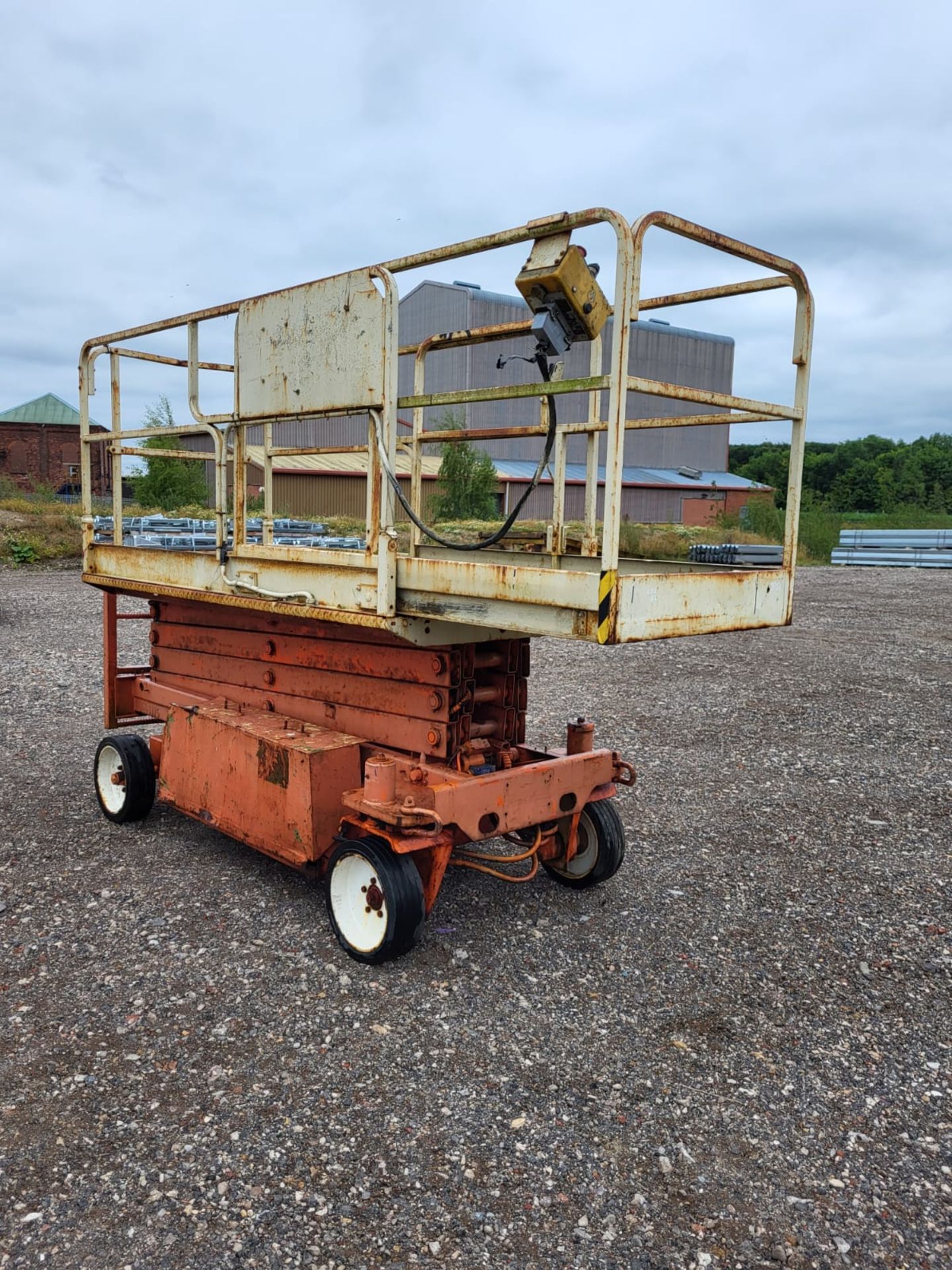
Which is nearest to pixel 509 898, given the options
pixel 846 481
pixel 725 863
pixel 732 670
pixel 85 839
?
pixel 725 863

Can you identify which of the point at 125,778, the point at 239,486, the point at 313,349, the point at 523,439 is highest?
the point at 523,439

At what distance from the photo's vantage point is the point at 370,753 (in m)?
4.31

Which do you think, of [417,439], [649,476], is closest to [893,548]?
[649,476]

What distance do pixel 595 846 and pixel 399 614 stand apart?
1658 millimetres

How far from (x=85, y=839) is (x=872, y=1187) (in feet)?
13.8

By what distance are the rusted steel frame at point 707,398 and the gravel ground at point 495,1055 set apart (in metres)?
2.29

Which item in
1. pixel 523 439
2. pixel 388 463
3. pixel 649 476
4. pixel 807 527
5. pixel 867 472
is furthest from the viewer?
pixel 867 472

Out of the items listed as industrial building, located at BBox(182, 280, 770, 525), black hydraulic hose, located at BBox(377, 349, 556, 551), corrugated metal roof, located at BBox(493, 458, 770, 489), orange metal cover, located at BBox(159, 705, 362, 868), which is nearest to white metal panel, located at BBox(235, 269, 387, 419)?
black hydraulic hose, located at BBox(377, 349, 556, 551)

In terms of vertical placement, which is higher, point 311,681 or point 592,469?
point 592,469

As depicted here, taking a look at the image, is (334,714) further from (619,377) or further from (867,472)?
(867,472)

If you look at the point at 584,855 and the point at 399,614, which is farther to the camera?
the point at 584,855

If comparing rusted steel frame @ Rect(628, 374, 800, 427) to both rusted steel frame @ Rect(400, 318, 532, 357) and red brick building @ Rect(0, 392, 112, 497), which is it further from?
red brick building @ Rect(0, 392, 112, 497)

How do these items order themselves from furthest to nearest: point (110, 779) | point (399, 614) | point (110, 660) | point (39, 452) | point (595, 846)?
1. point (39, 452)
2. point (110, 660)
3. point (110, 779)
4. point (595, 846)
5. point (399, 614)

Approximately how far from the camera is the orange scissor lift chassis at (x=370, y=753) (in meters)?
3.85
